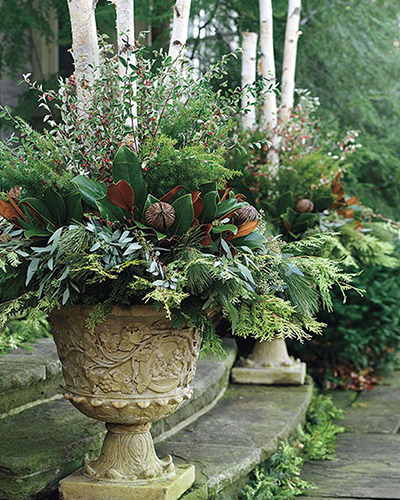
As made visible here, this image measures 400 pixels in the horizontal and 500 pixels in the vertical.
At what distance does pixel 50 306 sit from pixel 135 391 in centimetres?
41

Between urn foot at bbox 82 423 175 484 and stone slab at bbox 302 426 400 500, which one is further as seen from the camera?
stone slab at bbox 302 426 400 500

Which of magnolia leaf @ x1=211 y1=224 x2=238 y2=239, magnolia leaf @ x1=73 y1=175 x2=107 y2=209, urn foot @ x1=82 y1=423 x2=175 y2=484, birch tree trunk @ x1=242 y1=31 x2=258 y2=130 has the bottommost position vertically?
urn foot @ x1=82 y1=423 x2=175 y2=484

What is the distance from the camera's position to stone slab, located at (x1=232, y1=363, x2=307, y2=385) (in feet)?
15.6

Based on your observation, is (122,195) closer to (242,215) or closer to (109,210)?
(109,210)

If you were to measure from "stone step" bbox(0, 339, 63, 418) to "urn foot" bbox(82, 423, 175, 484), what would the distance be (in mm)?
674

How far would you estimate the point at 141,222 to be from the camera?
2.41m

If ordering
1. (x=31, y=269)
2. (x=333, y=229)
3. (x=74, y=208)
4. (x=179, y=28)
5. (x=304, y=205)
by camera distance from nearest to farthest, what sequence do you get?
1. (x=31, y=269)
2. (x=74, y=208)
3. (x=179, y=28)
4. (x=304, y=205)
5. (x=333, y=229)

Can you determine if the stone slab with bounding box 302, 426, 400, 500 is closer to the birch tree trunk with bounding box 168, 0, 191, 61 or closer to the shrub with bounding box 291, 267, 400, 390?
the shrub with bounding box 291, 267, 400, 390

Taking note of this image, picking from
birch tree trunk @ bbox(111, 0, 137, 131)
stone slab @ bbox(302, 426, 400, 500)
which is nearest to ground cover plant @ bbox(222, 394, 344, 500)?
stone slab @ bbox(302, 426, 400, 500)

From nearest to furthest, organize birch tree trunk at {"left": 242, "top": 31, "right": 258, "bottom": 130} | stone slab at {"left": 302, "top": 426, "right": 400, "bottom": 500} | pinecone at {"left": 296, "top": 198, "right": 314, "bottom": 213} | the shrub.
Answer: stone slab at {"left": 302, "top": 426, "right": 400, "bottom": 500}, pinecone at {"left": 296, "top": 198, "right": 314, "bottom": 213}, birch tree trunk at {"left": 242, "top": 31, "right": 258, "bottom": 130}, the shrub

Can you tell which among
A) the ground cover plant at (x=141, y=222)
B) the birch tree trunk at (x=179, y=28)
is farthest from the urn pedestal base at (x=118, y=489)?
the birch tree trunk at (x=179, y=28)

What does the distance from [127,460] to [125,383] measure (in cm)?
32

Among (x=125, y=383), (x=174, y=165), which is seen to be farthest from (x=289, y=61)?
(x=125, y=383)

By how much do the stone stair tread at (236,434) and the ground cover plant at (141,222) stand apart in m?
0.84
